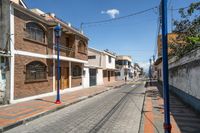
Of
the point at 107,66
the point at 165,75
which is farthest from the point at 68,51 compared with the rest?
the point at 107,66

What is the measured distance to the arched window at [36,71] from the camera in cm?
1430

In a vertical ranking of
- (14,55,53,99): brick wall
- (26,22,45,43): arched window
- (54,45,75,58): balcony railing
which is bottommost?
(14,55,53,99): brick wall

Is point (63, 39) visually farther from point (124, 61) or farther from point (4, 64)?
point (124, 61)

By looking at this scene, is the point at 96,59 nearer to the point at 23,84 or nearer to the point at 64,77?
the point at 64,77

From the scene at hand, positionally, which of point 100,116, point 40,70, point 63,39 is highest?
point 63,39

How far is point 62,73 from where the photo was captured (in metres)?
19.9

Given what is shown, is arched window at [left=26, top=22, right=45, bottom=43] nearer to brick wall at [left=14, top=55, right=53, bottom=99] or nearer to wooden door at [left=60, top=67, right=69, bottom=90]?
brick wall at [left=14, top=55, right=53, bottom=99]

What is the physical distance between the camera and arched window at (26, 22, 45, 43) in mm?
14491

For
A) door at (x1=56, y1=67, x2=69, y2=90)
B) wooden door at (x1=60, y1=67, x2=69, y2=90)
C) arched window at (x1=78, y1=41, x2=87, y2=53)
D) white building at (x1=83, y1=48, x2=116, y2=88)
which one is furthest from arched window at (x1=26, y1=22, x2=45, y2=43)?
white building at (x1=83, y1=48, x2=116, y2=88)

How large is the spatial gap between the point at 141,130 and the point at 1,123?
17.4ft

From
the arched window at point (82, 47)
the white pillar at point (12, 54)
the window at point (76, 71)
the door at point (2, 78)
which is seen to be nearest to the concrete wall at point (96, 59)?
the arched window at point (82, 47)

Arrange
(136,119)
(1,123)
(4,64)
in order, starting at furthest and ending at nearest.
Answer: (4,64), (136,119), (1,123)

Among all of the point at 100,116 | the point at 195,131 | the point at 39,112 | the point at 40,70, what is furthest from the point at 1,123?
the point at 40,70

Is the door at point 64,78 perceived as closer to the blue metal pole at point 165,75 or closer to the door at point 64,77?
the door at point 64,77
